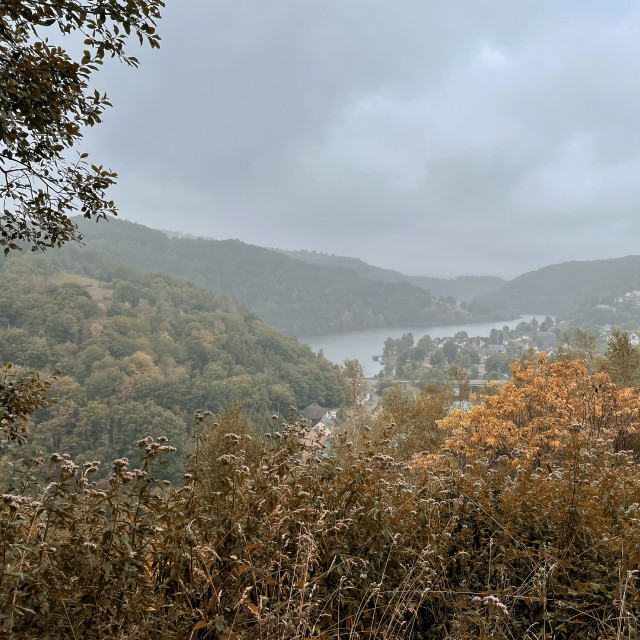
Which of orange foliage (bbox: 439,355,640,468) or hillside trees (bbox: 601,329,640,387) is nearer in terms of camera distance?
orange foliage (bbox: 439,355,640,468)

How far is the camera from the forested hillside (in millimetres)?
57375

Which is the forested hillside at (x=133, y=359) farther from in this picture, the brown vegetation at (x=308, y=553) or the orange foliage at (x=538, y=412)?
the brown vegetation at (x=308, y=553)

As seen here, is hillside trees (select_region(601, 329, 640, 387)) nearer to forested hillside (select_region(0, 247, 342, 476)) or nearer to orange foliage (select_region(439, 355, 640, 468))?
orange foliage (select_region(439, 355, 640, 468))

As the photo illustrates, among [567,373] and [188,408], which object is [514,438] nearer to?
[567,373]

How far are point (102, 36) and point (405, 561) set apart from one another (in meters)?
3.92

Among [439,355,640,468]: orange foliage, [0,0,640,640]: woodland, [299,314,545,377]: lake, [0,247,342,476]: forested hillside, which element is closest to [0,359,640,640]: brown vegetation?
[0,0,640,640]: woodland

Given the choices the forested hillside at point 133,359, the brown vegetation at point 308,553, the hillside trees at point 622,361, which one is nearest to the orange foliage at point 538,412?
the brown vegetation at point 308,553

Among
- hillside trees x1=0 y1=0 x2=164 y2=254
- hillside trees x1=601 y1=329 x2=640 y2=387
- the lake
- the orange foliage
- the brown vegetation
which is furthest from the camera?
the lake

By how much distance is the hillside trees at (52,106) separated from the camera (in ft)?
8.39

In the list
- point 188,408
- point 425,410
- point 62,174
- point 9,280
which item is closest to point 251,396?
point 188,408

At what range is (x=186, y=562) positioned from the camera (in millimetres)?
1862

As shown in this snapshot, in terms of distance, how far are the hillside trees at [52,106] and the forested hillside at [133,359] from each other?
46.1 meters

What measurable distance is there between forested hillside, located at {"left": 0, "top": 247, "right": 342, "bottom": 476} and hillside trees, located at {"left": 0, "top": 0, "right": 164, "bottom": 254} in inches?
1816

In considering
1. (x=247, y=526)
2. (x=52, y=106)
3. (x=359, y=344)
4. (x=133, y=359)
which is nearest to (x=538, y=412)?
(x=247, y=526)
